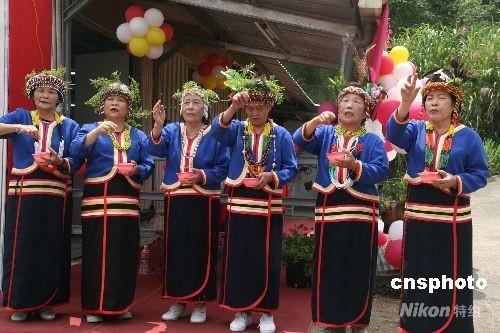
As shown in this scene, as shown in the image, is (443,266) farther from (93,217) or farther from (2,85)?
(2,85)

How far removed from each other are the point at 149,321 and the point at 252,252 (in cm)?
102

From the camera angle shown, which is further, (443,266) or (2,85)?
(2,85)

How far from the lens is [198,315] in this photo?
450 cm

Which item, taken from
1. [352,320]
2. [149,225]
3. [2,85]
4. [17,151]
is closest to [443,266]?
[352,320]

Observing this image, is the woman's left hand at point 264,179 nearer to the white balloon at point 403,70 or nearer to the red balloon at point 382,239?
the red balloon at point 382,239

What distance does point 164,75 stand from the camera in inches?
364

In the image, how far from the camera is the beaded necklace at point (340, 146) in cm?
387

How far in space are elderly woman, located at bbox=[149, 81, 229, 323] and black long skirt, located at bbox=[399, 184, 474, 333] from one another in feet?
5.27

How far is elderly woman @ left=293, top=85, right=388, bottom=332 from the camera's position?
3.86 metres

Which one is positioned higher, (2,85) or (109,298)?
(2,85)

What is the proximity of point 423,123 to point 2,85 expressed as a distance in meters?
3.57

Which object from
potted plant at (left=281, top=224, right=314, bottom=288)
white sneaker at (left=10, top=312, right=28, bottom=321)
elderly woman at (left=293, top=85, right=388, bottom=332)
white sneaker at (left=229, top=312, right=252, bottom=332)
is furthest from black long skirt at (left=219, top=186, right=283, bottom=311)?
potted plant at (left=281, top=224, right=314, bottom=288)

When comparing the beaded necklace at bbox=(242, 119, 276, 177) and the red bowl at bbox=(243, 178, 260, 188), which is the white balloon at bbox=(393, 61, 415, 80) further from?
the red bowl at bbox=(243, 178, 260, 188)

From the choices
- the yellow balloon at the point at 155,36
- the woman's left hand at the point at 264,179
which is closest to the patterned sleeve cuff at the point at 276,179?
the woman's left hand at the point at 264,179
